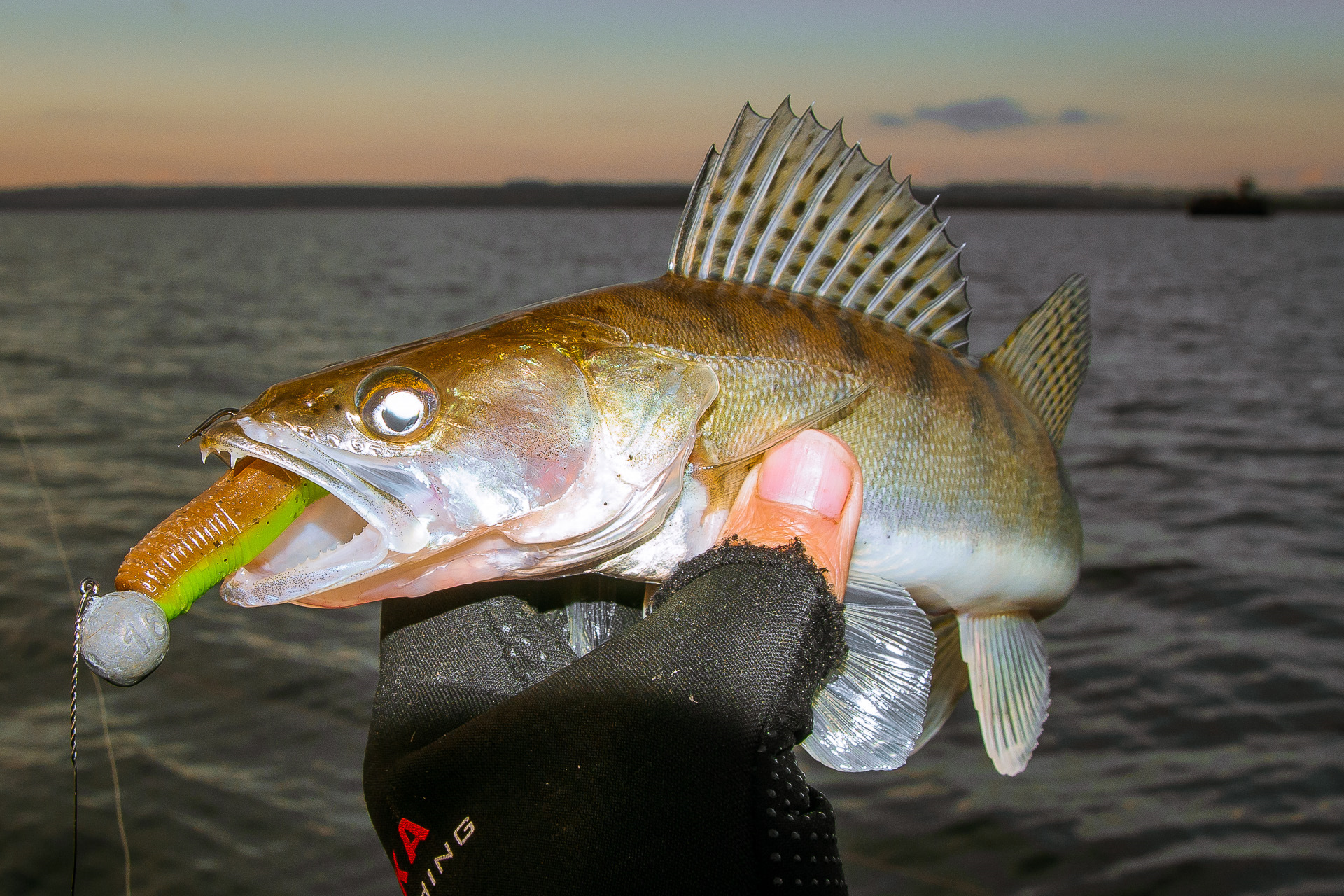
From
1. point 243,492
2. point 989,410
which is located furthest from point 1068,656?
point 243,492

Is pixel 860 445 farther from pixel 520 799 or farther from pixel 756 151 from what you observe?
pixel 520 799

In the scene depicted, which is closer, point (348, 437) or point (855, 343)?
point (348, 437)

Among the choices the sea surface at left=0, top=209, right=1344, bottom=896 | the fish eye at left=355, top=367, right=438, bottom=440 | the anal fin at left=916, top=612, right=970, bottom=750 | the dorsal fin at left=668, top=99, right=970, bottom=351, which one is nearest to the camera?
the fish eye at left=355, top=367, right=438, bottom=440

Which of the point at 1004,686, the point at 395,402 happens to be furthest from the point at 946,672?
the point at 395,402

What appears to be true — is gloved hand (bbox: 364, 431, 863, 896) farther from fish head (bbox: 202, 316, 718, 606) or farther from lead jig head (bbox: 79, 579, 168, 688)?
lead jig head (bbox: 79, 579, 168, 688)

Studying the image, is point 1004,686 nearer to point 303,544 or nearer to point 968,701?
point 303,544

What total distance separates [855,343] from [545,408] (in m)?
0.96

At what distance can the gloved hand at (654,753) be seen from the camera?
5.65 ft

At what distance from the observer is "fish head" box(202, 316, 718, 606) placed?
1.93 m

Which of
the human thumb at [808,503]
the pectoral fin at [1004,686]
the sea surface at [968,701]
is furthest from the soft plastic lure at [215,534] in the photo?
the sea surface at [968,701]

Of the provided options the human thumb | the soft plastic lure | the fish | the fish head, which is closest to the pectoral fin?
the fish

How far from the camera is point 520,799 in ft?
5.82

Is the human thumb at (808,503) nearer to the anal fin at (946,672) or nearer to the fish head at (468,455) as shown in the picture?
the fish head at (468,455)

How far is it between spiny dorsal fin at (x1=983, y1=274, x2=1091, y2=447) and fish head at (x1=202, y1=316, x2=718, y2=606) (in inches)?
56.4
